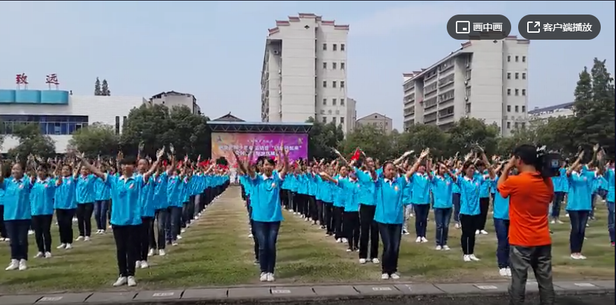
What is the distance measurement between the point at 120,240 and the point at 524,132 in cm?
5030

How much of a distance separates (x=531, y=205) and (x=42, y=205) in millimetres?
9085

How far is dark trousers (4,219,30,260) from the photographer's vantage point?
9.73 m

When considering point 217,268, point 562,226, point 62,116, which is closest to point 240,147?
point 62,116

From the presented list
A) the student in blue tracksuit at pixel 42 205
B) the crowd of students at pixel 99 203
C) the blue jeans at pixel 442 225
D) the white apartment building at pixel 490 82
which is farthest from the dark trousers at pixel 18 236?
the white apartment building at pixel 490 82

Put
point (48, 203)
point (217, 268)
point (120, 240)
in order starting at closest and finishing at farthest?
point (120, 240), point (217, 268), point (48, 203)

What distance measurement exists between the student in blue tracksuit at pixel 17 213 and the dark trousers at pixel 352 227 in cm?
608

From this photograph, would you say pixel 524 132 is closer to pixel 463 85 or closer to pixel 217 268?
pixel 463 85

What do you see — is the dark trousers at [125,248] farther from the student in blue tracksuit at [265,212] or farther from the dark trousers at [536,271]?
the dark trousers at [536,271]

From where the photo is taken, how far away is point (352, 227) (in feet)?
38.4

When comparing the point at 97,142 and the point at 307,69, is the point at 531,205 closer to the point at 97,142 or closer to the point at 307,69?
the point at 97,142

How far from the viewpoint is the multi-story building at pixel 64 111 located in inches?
2175

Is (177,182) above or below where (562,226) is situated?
above

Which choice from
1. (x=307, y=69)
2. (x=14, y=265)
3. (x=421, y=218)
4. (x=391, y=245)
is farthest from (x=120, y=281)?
(x=307, y=69)

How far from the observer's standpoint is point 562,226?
53.0ft
